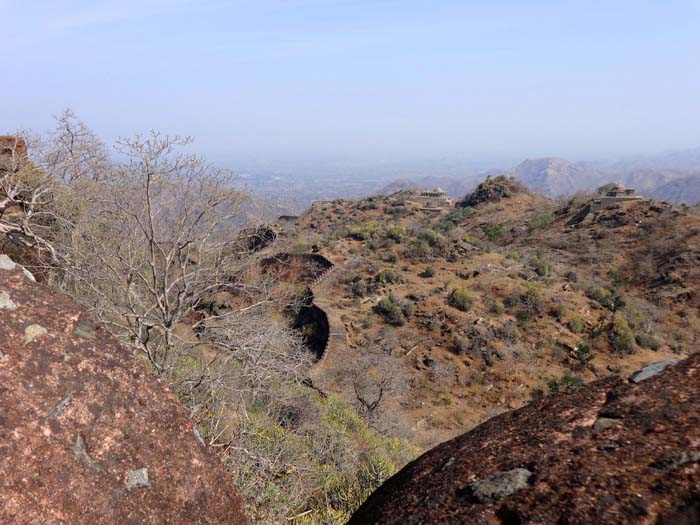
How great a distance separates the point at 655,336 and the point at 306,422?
1576 cm

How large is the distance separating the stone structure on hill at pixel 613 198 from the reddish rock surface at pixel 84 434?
3556 centimetres

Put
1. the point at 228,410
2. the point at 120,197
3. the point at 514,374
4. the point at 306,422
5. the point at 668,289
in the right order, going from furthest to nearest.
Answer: the point at 668,289 < the point at 514,374 < the point at 306,422 < the point at 120,197 < the point at 228,410

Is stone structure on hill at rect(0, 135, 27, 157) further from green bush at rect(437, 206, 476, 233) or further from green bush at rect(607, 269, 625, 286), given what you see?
green bush at rect(437, 206, 476, 233)

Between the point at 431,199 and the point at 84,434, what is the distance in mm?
46580

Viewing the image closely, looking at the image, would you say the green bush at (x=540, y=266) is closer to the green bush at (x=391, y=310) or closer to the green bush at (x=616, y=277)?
the green bush at (x=616, y=277)

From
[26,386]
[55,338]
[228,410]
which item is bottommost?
[228,410]

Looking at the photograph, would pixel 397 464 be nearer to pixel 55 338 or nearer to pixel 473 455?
pixel 473 455

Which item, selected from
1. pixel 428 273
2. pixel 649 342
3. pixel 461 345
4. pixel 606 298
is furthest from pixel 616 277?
pixel 461 345

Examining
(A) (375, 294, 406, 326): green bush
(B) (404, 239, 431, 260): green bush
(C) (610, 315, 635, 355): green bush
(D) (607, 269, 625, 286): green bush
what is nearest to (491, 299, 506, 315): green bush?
(A) (375, 294, 406, 326): green bush

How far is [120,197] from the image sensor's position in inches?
289

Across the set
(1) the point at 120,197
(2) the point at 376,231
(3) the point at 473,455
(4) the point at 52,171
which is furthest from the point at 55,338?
(2) the point at 376,231

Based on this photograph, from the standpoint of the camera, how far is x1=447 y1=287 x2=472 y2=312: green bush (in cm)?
1853

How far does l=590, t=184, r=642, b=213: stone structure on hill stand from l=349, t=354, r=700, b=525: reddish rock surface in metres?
34.1

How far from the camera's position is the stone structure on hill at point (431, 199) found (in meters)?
43.8
